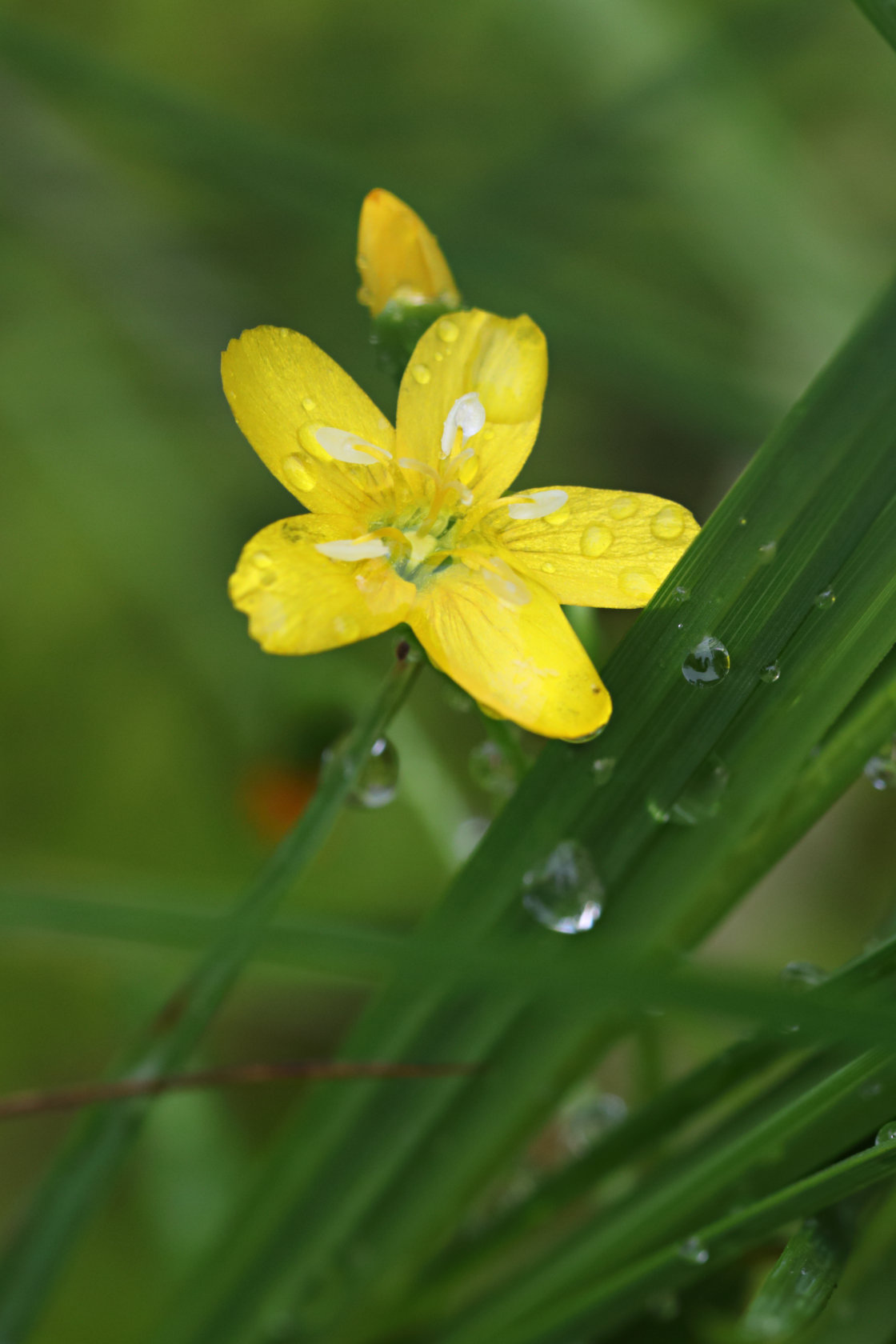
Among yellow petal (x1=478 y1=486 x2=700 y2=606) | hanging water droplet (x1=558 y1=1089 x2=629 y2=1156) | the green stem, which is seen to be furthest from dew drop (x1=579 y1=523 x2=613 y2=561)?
hanging water droplet (x1=558 y1=1089 x2=629 y2=1156)

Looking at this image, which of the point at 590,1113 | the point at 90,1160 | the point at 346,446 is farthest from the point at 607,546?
the point at 590,1113

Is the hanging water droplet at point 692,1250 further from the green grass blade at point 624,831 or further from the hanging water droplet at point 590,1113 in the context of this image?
the hanging water droplet at point 590,1113

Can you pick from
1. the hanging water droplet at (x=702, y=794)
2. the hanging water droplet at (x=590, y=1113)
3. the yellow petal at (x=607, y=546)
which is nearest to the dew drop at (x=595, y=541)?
the yellow petal at (x=607, y=546)

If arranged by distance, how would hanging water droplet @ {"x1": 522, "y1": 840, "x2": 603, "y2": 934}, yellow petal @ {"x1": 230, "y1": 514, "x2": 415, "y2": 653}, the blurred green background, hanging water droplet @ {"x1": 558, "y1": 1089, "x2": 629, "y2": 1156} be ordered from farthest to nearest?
the blurred green background → hanging water droplet @ {"x1": 558, "y1": 1089, "x2": 629, "y2": 1156} → hanging water droplet @ {"x1": 522, "y1": 840, "x2": 603, "y2": 934} → yellow petal @ {"x1": 230, "y1": 514, "x2": 415, "y2": 653}

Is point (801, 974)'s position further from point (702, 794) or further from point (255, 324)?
point (255, 324)

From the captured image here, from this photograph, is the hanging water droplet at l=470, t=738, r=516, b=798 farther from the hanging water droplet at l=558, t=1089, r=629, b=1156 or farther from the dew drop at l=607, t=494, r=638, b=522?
the hanging water droplet at l=558, t=1089, r=629, b=1156

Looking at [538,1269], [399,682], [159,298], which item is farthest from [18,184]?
[538,1269]
